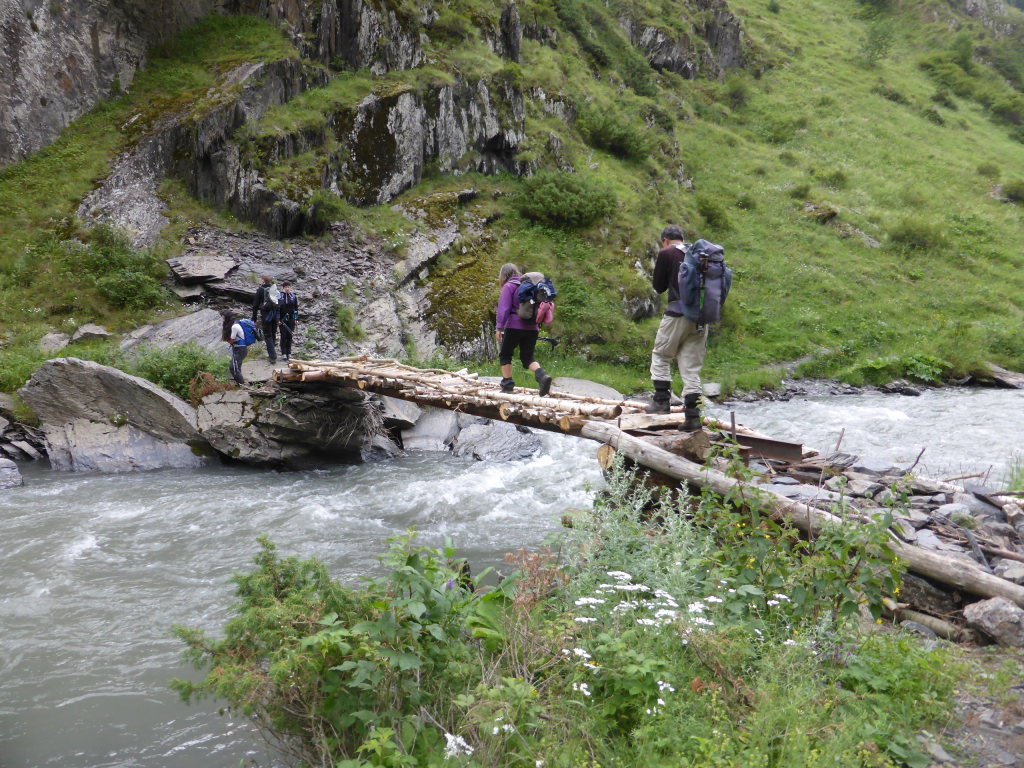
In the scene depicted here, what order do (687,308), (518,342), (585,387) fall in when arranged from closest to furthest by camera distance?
(687,308)
(518,342)
(585,387)

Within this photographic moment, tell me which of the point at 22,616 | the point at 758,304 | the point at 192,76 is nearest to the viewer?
the point at 22,616

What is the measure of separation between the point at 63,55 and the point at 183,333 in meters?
13.3

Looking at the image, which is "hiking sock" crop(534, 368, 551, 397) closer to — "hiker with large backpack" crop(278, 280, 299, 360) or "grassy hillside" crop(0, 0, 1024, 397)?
"hiker with large backpack" crop(278, 280, 299, 360)

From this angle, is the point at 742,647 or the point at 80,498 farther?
the point at 80,498

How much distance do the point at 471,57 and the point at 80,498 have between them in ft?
79.6

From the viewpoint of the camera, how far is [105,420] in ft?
40.7

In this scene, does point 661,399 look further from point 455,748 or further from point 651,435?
point 455,748

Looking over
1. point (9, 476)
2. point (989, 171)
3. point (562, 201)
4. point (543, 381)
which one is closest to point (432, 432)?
point (543, 381)

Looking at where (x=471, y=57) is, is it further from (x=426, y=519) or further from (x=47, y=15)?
(x=426, y=519)

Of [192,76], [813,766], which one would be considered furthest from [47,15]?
[813,766]

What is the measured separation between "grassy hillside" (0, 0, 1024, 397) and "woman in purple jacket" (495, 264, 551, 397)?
32.3ft

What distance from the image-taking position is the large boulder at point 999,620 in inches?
163

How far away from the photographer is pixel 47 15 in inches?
805

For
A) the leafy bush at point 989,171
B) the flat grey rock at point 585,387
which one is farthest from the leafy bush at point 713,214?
the leafy bush at point 989,171
